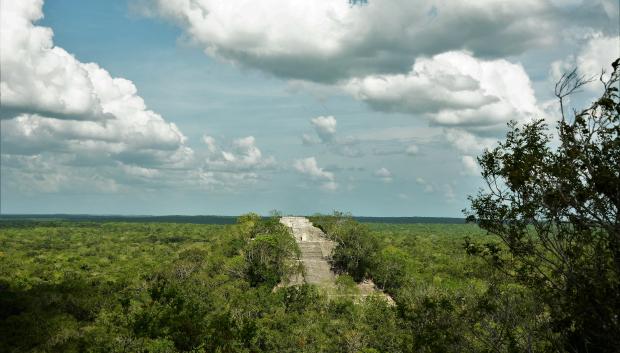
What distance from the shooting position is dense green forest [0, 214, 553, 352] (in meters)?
34.7

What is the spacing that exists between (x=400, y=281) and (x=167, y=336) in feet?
148

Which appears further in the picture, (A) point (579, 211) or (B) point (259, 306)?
(B) point (259, 306)

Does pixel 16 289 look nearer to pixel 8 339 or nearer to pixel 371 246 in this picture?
pixel 8 339

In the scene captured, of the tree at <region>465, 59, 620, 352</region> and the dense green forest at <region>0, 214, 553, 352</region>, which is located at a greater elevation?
the tree at <region>465, 59, 620, 352</region>

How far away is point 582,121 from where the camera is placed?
59.8 ft

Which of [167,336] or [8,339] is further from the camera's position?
[8,339]

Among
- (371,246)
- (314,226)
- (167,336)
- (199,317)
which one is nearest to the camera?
(167,336)

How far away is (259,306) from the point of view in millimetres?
69938

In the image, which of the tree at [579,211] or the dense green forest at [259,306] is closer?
the tree at [579,211]

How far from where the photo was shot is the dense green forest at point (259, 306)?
34.7 m

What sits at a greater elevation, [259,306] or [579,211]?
[579,211]

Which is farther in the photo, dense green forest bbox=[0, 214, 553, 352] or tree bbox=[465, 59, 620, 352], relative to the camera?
dense green forest bbox=[0, 214, 553, 352]

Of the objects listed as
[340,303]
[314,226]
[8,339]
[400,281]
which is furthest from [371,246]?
[8,339]

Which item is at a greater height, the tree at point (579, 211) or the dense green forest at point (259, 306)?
the tree at point (579, 211)
